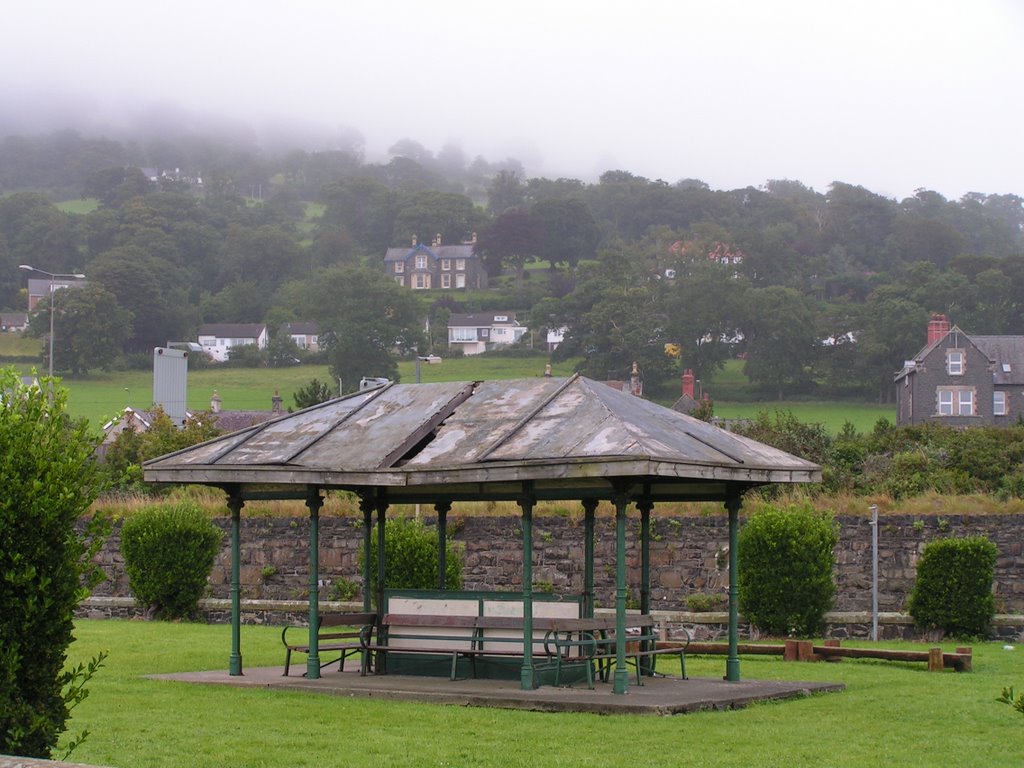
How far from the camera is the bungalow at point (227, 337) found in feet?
343

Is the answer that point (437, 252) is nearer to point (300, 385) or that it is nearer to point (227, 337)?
point (227, 337)

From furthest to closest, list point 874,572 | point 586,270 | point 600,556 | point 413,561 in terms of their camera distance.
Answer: point 586,270, point 600,556, point 413,561, point 874,572

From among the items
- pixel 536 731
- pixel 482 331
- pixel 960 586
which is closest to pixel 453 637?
pixel 536 731

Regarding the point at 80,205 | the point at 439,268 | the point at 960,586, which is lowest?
the point at 960,586

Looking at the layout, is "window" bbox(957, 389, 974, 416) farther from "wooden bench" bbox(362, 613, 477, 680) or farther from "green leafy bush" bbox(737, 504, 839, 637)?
"wooden bench" bbox(362, 613, 477, 680)

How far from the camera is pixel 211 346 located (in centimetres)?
10506

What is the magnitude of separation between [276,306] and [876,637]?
103459mm

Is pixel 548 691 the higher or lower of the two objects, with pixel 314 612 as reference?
lower

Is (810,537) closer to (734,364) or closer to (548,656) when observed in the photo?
(548,656)

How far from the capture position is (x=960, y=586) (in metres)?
21.0

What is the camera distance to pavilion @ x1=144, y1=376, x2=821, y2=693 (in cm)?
1312

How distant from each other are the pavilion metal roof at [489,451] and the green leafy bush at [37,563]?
16.8ft

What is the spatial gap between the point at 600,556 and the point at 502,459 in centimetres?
1148

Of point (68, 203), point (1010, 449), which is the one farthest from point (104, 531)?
point (68, 203)
